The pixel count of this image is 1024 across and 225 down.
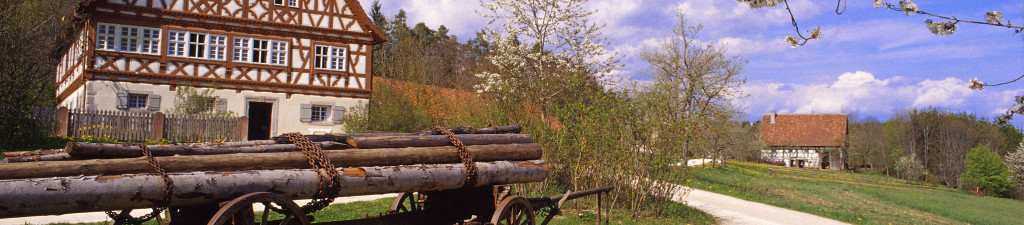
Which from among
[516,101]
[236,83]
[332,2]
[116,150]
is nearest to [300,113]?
[236,83]

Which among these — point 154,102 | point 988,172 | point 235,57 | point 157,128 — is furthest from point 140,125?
point 988,172

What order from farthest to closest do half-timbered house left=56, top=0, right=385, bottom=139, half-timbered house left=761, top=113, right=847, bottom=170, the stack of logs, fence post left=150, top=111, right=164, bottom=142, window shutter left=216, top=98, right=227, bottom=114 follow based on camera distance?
half-timbered house left=761, top=113, right=847, bottom=170 < window shutter left=216, top=98, right=227, bottom=114 < half-timbered house left=56, top=0, right=385, bottom=139 < fence post left=150, top=111, right=164, bottom=142 < the stack of logs

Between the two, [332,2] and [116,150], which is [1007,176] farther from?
[116,150]

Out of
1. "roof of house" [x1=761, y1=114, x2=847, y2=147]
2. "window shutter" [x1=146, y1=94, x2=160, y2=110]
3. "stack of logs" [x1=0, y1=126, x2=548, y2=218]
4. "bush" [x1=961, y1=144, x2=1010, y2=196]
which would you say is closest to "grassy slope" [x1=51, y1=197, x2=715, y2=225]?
"stack of logs" [x1=0, y1=126, x2=548, y2=218]

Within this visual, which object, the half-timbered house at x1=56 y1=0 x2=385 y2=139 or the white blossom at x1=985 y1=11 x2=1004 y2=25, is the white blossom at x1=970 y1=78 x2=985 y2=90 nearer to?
the white blossom at x1=985 y1=11 x2=1004 y2=25

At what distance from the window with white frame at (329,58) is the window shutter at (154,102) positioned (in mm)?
5303

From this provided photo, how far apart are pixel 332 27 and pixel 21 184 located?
21.5 meters

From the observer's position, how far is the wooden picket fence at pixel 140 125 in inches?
733

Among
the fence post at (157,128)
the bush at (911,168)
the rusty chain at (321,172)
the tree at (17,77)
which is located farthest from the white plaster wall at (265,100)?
the bush at (911,168)

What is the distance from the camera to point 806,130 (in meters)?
67.4

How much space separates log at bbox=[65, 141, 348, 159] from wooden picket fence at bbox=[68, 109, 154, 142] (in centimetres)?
1735

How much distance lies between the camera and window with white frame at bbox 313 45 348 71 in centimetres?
2408

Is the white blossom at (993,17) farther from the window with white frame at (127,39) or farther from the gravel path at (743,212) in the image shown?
the window with white frame at (127,39)

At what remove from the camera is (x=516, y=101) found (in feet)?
41.5
